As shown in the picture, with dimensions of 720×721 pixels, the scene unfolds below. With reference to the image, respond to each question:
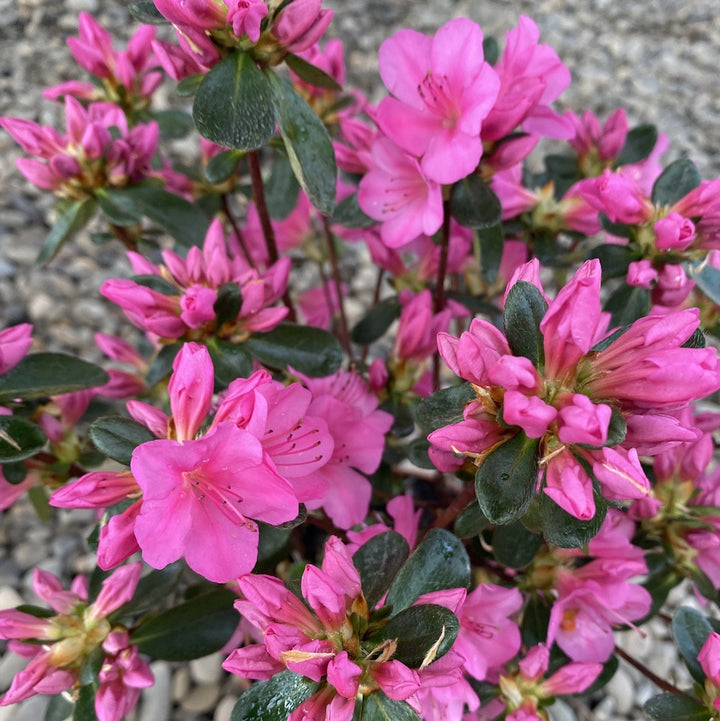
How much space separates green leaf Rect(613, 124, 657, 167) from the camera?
1.19 m

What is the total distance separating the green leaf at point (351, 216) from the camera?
1.02 meters

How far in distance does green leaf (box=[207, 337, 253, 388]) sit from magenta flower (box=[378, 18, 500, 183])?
306 mm

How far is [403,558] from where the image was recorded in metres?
0.76

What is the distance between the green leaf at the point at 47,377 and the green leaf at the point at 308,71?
17.3 inches

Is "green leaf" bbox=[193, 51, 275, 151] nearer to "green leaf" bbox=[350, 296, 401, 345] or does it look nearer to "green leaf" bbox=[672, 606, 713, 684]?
"green leaf" bbox=[350, 296, 401, 345]

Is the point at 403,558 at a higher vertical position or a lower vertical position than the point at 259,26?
lower

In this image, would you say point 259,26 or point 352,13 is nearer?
point 259,26

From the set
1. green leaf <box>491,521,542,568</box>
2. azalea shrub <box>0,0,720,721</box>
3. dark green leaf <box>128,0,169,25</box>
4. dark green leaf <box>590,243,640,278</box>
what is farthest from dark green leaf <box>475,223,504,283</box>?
dark green leaf <box>128,0,169,25</box>

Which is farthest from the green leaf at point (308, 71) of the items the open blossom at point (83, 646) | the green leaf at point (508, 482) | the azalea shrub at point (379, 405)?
the open blossom at point (83, 646)

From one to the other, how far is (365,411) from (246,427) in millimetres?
342

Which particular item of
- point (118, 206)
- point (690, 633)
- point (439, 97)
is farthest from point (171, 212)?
point (690, 633)

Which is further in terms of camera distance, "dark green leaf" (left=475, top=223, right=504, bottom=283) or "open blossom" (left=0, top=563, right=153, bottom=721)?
"dark green leaf" (left=475, top=223, right=504, bottom=283)

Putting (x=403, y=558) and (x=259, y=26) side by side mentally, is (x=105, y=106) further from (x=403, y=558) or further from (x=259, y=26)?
(x=403, y=558)

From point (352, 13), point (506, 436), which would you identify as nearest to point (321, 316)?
point (506, 436)
